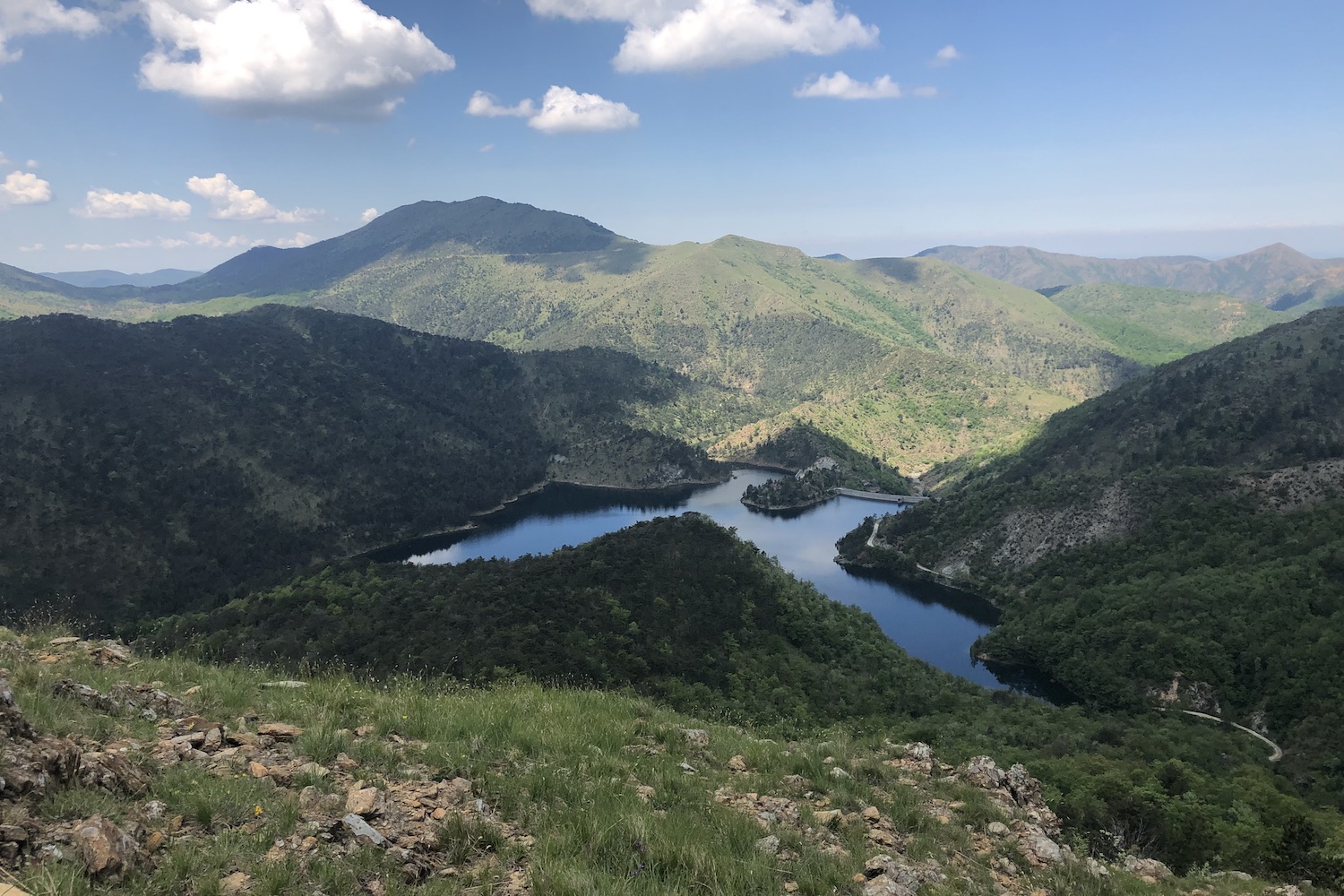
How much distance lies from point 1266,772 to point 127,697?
2644 inches

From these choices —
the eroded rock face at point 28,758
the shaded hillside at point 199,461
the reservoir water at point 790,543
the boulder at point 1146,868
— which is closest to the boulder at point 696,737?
the boulder at point 1146,868

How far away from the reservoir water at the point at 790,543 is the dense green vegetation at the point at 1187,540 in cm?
518

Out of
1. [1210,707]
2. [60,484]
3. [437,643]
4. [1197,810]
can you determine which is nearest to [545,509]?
[60,484]

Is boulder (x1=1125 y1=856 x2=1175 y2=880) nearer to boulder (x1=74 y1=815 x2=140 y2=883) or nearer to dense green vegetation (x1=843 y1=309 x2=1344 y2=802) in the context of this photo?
boulder (x1=74 y1=815 x2=140 y2=883)

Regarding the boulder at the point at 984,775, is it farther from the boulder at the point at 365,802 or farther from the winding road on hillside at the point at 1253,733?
the winding road on hillside at the point at 1253,733

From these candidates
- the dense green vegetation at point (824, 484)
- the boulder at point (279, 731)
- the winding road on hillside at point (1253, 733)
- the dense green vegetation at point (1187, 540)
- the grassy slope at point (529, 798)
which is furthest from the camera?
the dense green vegetation at point (824, 484)

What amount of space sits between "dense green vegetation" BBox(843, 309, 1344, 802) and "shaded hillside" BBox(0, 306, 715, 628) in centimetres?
10409

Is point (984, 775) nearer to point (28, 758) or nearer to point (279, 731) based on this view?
point (279, 731)

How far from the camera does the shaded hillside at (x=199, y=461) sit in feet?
328

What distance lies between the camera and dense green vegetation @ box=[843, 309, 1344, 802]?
213 ft

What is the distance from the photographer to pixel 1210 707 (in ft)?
217

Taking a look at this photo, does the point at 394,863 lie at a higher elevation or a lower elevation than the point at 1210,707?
higher

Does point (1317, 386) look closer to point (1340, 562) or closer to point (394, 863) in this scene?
point (1340, 562)

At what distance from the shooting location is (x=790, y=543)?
479 feet
